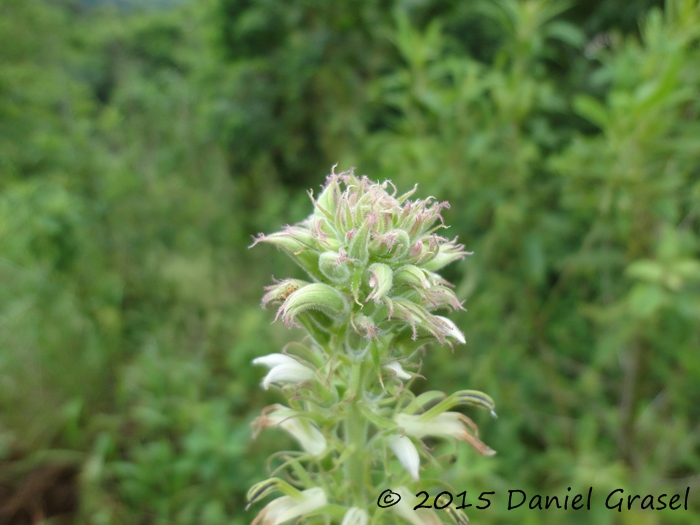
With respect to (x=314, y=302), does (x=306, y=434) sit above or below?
below

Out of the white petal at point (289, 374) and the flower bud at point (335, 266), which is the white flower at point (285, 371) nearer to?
the white petal at point (289, 374)

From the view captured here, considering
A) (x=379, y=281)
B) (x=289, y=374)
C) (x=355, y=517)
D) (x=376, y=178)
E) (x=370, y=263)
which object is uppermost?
(x=376, y=178)

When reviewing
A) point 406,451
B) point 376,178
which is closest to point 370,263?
point 406,451

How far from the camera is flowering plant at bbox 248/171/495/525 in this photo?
1.23 meters

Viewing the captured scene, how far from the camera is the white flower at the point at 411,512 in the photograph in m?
1.30

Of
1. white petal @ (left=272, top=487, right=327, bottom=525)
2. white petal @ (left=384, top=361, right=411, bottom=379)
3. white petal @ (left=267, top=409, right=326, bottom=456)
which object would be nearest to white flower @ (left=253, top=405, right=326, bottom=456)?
white petal @ (left=267, top=409, right=326, bottom=456)

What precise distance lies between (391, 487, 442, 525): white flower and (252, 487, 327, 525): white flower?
23 centimetres

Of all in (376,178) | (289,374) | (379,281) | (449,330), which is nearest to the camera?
(379,281)

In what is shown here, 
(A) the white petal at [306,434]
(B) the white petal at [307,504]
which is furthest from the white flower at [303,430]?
(B) the white petal at [307,504]

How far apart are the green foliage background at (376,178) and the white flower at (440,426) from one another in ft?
1.22

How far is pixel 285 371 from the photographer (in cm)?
134

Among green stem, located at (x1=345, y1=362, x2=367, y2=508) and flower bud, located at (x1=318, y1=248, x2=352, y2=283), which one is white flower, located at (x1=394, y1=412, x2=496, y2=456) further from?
flower bud, located at (x1=318, y1=248, x2=352, y2=283)

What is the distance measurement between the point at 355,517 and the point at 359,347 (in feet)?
1.61

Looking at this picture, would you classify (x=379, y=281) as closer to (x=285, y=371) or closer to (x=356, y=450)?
(x=285, y=371)
